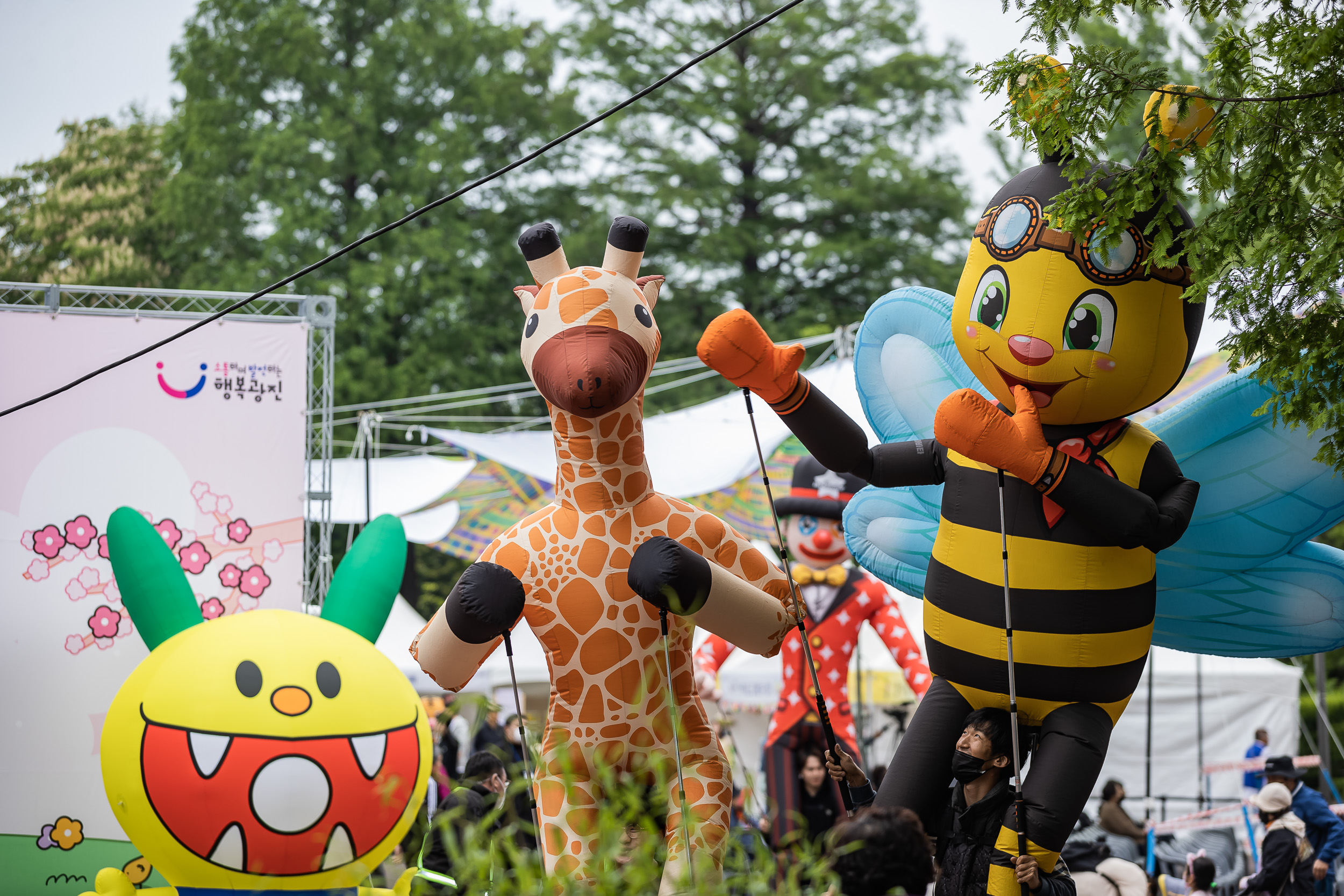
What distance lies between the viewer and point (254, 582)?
6848 millimetres

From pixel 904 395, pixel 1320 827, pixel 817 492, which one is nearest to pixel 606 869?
pixel 904 395

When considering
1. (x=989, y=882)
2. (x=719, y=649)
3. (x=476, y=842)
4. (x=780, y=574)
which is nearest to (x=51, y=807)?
(x=719, y=649)

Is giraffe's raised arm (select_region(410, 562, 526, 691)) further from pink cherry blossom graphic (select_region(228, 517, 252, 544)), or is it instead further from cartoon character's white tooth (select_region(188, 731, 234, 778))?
pink cherry blossom graphic (select_region(228, 517, 252, 544))

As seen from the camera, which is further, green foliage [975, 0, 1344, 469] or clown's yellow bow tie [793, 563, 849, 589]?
clown's yellow bow tie [793, 563, 849, 589]

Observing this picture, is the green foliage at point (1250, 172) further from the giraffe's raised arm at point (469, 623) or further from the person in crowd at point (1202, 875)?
the person in crowd at point (1202, 875)

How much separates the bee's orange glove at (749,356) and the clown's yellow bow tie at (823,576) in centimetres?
263

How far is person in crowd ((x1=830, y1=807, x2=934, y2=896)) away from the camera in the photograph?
2.54m

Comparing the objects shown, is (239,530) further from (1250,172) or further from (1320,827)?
(1320,827)

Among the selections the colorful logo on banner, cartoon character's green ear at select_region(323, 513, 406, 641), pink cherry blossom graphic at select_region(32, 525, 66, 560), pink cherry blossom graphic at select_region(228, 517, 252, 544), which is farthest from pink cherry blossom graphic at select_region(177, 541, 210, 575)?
cartoon character's green ear at select_region(323, 513, 406, 641)

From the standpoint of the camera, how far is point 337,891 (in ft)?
→ 15.4

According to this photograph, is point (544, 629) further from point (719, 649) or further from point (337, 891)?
point (719, 649)

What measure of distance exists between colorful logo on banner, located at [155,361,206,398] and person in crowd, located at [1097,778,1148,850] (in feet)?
19.4

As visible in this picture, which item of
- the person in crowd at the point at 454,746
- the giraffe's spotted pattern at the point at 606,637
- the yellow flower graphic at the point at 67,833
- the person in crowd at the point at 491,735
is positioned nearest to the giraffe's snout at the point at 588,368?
the giraffe's spotted pattern at the point at 606,637

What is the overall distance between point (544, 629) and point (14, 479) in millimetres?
3875
